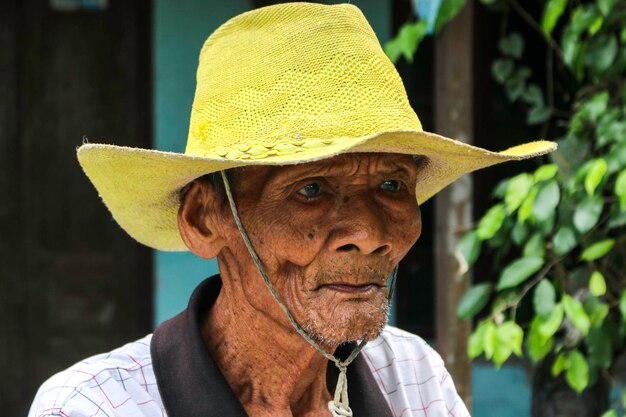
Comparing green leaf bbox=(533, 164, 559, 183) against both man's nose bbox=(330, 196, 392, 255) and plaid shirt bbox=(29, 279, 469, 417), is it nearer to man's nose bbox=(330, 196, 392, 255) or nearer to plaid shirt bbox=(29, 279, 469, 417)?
plaid shirt bbox=(29, 279, 469, 417)

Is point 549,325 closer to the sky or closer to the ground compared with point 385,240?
closer to the ground

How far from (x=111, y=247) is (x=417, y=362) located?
2.88 meters

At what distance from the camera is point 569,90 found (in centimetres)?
458

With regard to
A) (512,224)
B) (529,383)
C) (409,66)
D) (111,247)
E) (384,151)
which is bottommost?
(529,383)

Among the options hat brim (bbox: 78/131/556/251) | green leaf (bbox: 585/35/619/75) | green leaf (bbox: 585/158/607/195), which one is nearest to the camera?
hat brim (bbox: 78/131/556/251)

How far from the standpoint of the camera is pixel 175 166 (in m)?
1.88

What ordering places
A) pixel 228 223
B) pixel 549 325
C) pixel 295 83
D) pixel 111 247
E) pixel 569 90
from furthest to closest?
pixel 111 247
pixel 569 90
pixel 549 325
pixel 228 223
pixel 295 83

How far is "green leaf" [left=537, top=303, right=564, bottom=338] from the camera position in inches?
129

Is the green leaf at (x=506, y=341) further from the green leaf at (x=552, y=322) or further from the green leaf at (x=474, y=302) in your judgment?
the green leaf at (x=474, y=302)

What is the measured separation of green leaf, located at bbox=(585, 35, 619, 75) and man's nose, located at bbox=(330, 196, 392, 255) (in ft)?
6.28

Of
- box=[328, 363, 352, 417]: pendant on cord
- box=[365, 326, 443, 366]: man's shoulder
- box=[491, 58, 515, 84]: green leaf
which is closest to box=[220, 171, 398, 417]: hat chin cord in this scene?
box=[328, 363, 352, 417]: pendant on cord

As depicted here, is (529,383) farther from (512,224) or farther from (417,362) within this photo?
(417,362)

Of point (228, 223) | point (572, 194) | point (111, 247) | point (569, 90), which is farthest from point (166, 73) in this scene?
point (228, 223)

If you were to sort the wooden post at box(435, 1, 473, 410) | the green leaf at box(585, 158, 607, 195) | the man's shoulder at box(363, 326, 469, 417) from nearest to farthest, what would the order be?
1. the man's shoulder at box(363, 326, 469, 417)
2. the green leaf at box(585, 158, 607, 195)
3. the wooden post at box(435, 1, 473, 410)
